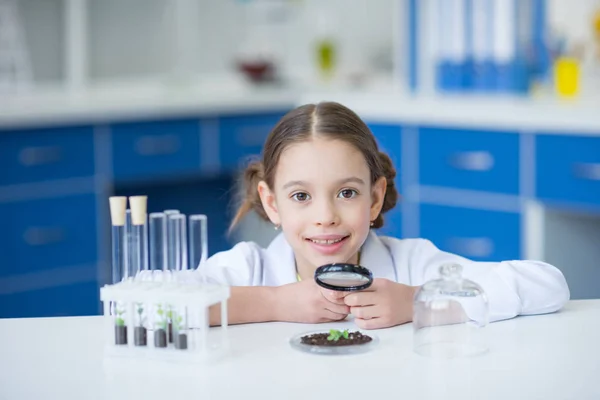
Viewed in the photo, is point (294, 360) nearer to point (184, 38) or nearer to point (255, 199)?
point (255, 199)

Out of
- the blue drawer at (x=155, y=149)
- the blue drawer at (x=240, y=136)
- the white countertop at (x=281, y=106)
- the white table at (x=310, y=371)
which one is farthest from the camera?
the blue drawer at (x=240, y=136)

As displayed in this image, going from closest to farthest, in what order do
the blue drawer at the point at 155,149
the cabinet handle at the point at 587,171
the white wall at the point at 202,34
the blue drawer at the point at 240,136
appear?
1. the cabinet handle at the point at 587,171
2. the blue drawer at the point at 155,149
3. the blue drawer at the point at 240,136
4. the white wall at the point at 202,34

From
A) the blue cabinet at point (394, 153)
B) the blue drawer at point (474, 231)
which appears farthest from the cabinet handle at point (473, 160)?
the blue cabinet at point (394, 153)

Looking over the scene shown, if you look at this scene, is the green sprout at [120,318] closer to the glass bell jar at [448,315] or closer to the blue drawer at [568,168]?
the glass bell jar at [448,315]

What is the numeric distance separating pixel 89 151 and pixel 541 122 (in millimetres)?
1537

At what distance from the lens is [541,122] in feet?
10.9

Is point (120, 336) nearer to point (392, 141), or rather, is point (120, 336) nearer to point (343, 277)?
point (343, 277)

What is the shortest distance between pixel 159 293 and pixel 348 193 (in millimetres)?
426

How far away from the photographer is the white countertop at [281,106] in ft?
10.9

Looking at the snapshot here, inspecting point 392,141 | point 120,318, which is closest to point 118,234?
point 120,318

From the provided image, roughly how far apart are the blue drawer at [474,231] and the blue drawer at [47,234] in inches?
46.0

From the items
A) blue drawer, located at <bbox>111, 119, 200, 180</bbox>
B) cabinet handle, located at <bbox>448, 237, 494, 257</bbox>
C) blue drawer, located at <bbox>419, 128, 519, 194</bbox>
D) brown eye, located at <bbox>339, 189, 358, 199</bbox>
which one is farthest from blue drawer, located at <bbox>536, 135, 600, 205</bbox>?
brown eye, located at <bbox>339, 189, 358, 199</bbox>

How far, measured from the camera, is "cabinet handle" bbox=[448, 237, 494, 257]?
139 inches

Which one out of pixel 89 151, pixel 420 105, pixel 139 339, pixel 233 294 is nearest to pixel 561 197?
pixel 420 105
